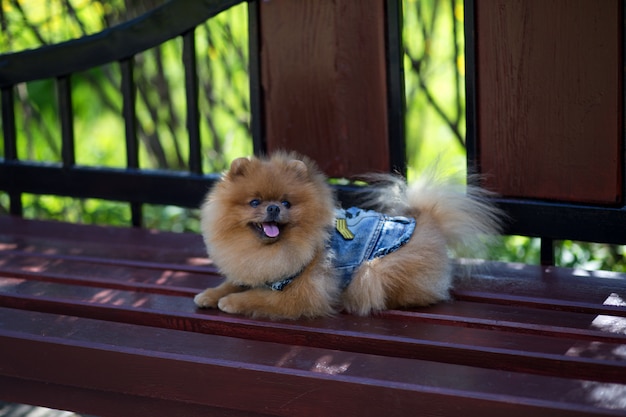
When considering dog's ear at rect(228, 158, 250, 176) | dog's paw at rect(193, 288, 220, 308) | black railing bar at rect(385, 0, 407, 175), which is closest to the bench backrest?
black railing bar at rect(385, 0, 407, 175)

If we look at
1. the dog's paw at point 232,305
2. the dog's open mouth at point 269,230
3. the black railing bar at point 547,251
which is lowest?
the dog's paw at point 232,305

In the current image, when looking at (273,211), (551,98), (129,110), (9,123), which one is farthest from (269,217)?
(9,123)

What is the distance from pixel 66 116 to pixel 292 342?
207 cm

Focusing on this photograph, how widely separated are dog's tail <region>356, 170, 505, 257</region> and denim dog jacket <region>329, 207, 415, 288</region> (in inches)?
7.6

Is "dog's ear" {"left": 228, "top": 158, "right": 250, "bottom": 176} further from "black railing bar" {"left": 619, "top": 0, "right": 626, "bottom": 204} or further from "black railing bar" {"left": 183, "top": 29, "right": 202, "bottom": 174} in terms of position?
"black railing bar" {"left": 619, "top": 0, "right": 626, "bottom": 204}

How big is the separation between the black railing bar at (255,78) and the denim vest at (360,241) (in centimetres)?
88

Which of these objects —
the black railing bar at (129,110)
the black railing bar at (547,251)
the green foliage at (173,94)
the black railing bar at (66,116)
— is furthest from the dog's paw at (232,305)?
the green foliage at (173,94)

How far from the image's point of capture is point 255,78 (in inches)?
151

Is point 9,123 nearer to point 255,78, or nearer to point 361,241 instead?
point 255,78

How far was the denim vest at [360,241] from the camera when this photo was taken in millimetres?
3049

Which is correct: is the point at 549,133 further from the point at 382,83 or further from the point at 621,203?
the point at 382,83

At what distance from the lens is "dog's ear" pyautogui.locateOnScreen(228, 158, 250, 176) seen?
9.87ft

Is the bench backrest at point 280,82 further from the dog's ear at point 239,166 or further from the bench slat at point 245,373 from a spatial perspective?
the bench slat at point 245,373

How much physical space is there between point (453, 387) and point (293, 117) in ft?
5.73
